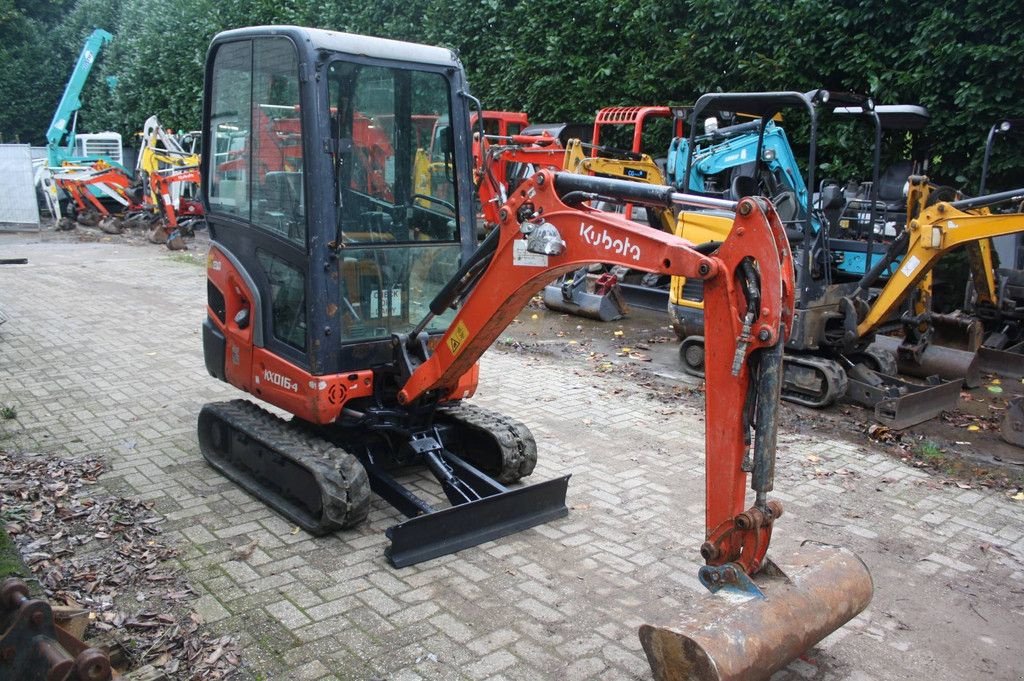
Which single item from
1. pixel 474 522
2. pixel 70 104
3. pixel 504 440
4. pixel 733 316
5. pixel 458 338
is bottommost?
pixel 474 522

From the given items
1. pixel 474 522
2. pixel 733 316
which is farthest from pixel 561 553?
pixel 733 316

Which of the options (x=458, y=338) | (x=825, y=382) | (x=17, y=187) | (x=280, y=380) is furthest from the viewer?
(x=17, y=187)

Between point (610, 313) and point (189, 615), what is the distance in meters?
7.85

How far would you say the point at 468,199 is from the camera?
5.30 m

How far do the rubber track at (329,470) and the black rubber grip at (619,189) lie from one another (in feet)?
6.23

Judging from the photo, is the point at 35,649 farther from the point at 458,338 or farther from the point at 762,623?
the point at 762,623

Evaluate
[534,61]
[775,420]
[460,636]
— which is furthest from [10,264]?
[775,420]

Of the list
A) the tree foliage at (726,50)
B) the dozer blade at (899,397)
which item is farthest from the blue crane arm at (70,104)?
the dozer blade at (899,397)

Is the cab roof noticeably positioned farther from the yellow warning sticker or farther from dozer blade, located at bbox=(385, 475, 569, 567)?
dozer blade, located at bbox=(385, 475, 569, 567)

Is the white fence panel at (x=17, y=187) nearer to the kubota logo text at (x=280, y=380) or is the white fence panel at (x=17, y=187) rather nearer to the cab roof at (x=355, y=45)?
the cab roof at (x=355, y=45)

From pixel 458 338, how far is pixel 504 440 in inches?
39.0

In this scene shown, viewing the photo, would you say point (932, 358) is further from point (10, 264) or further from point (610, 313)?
point (10, 264)

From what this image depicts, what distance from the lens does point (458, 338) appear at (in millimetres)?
4625

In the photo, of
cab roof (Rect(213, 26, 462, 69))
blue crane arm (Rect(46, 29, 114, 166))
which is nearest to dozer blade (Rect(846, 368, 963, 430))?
cab roof (Rect(213, 26, 462, 69))
